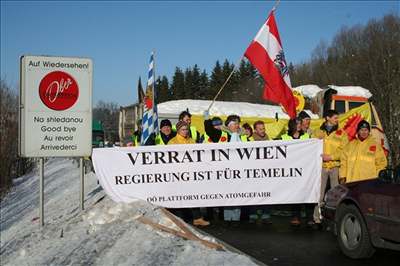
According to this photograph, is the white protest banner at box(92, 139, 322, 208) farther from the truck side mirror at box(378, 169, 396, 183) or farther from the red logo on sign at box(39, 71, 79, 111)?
the truck side mirror at box(378, 169, 396, 183)

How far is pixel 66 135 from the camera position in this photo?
8211 mm

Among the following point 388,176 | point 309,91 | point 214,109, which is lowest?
point 388,176

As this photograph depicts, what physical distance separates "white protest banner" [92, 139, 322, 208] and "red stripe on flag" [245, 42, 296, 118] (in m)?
1.61

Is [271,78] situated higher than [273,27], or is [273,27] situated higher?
[273,27]

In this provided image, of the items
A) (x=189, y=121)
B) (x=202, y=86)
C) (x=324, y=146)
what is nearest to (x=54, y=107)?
(x=189, y=121)

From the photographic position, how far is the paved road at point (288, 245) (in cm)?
643

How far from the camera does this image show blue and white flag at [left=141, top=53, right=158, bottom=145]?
11852 mm

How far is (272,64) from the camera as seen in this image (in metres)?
10.1

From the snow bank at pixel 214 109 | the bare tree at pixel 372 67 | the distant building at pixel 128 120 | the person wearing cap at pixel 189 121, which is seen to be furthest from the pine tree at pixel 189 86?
the person wearing cap at pixel 189 121

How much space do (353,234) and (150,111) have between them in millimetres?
6813

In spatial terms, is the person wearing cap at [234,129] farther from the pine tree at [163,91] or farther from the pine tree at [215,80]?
the pine tree at [163,91]

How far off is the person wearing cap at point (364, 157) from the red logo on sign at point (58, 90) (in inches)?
181

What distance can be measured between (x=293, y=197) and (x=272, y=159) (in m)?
0.78

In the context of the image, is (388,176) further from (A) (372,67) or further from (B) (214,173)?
(A) (372,67)
